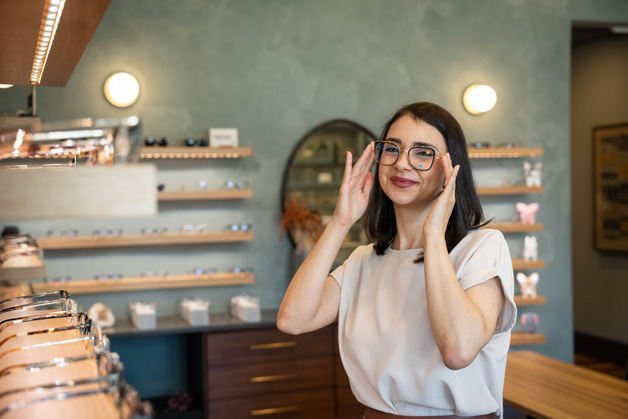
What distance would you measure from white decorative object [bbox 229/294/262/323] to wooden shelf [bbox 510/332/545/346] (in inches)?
78.3

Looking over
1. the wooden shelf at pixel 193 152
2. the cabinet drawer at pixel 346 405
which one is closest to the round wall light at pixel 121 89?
the wooden shelf at pixel 193 152

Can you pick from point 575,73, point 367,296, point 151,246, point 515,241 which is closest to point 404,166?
point 367,296

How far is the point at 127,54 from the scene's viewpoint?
178 inches

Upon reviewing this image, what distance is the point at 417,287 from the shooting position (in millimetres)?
1934

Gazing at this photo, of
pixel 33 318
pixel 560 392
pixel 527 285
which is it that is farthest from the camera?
pixel 527 285

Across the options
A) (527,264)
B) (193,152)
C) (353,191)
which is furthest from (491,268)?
(527,264)

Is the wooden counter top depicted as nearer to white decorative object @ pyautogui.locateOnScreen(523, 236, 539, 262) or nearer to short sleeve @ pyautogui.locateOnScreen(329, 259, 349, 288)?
short sleeve @ pyautogui.locateOnScreen(329, 259, 349, 288)

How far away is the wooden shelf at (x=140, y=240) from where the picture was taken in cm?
421

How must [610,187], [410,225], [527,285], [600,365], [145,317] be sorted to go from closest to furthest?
[410,225], [145,317], [527,285], [600,365], [610,187]

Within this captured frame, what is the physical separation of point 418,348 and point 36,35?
4.02 ft

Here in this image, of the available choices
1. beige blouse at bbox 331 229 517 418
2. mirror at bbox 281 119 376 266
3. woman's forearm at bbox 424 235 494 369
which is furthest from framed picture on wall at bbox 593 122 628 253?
woman's forearm at bbox 424 235 494 369

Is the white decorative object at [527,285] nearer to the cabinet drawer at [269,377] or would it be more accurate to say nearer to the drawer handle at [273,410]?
the cabinet drawer at [269,377]

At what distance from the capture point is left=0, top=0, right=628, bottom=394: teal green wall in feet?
14.8

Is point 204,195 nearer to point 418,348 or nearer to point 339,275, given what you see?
point 339,275
